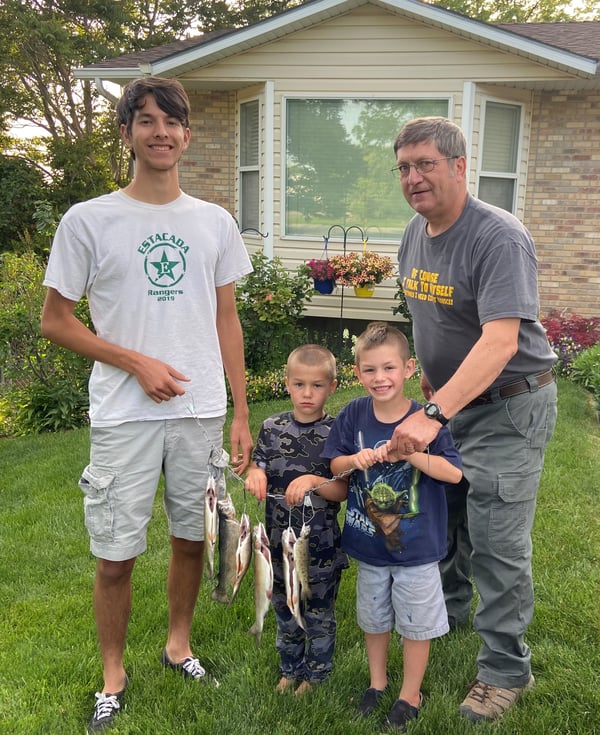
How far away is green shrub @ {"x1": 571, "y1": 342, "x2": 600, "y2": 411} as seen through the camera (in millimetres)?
7488

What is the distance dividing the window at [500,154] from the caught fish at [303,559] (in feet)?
27.3

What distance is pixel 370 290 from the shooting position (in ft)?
30.6

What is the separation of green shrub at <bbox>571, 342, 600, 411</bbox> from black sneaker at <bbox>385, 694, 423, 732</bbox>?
→ 18.2 feet

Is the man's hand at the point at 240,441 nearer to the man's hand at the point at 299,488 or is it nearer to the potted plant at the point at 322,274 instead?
the man's hand at the point at 299,488

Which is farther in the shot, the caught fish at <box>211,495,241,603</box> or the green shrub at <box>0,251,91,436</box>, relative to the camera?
the green shrub at <box>0,251,91,436</box>

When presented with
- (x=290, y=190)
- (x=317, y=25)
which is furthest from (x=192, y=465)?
(x=317, y=25)

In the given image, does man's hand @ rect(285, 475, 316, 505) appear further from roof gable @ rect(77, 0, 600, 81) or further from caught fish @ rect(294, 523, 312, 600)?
roof gable @ rect(77, 0, 600, 81)

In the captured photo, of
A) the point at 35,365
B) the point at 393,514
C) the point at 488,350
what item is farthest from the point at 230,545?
the point at 35,365

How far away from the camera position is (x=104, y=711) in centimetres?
265

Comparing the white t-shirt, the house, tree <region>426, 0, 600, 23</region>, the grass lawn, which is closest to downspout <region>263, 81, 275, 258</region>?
the house

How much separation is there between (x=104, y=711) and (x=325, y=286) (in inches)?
284

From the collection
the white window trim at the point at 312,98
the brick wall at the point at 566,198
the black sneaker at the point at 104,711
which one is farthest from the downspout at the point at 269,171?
the black sneaker at the point at 104,711

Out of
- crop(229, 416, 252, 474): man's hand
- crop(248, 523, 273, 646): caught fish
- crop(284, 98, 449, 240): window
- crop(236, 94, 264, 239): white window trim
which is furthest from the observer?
crop(236, 94, 264, 239): white window trim

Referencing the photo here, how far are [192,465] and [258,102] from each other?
8362 mm
